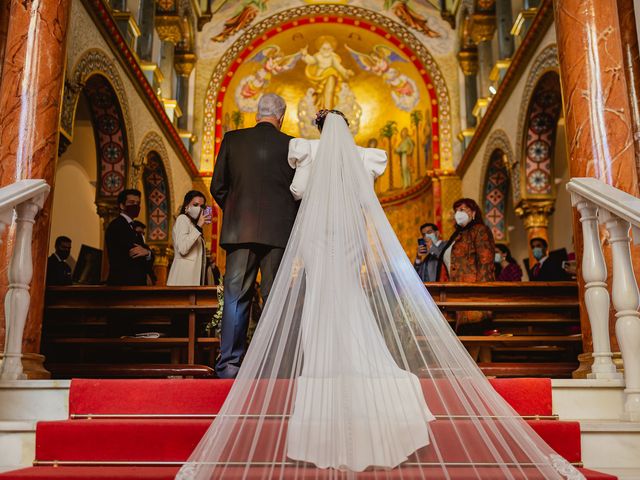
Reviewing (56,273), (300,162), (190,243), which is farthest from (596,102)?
(56,273)

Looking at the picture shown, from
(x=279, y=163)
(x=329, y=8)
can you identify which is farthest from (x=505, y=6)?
(x=279, y=163)

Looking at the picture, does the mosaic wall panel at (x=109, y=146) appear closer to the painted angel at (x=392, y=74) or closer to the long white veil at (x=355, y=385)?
the painted angel at (x=392, y=74)

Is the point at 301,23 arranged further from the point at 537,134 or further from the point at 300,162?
the point at 300,162

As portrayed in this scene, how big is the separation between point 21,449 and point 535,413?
238cm

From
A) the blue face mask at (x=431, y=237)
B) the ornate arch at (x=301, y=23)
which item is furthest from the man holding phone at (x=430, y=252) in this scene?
the ornate arch at (x=301, y=23)

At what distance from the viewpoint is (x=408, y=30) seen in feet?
48.3

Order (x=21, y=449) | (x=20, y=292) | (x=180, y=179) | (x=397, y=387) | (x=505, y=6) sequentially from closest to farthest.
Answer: (x=397, y=387)
(x=21, y=449)
(x=20, y=292)
(x=505, y=6)
(x=180, y=179)

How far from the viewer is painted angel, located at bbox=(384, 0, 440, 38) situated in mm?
14719

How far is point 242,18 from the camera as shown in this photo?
14.8m

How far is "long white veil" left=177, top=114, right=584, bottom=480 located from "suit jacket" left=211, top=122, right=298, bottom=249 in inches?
32.5

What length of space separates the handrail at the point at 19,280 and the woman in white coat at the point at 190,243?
7.16 feet

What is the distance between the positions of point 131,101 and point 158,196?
270 cm

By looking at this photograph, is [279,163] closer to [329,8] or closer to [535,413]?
[535,413]

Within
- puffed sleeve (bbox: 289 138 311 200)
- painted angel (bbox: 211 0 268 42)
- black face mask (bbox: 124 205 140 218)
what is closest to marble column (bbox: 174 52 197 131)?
painted angel (bbox: 211 0 268 42)
